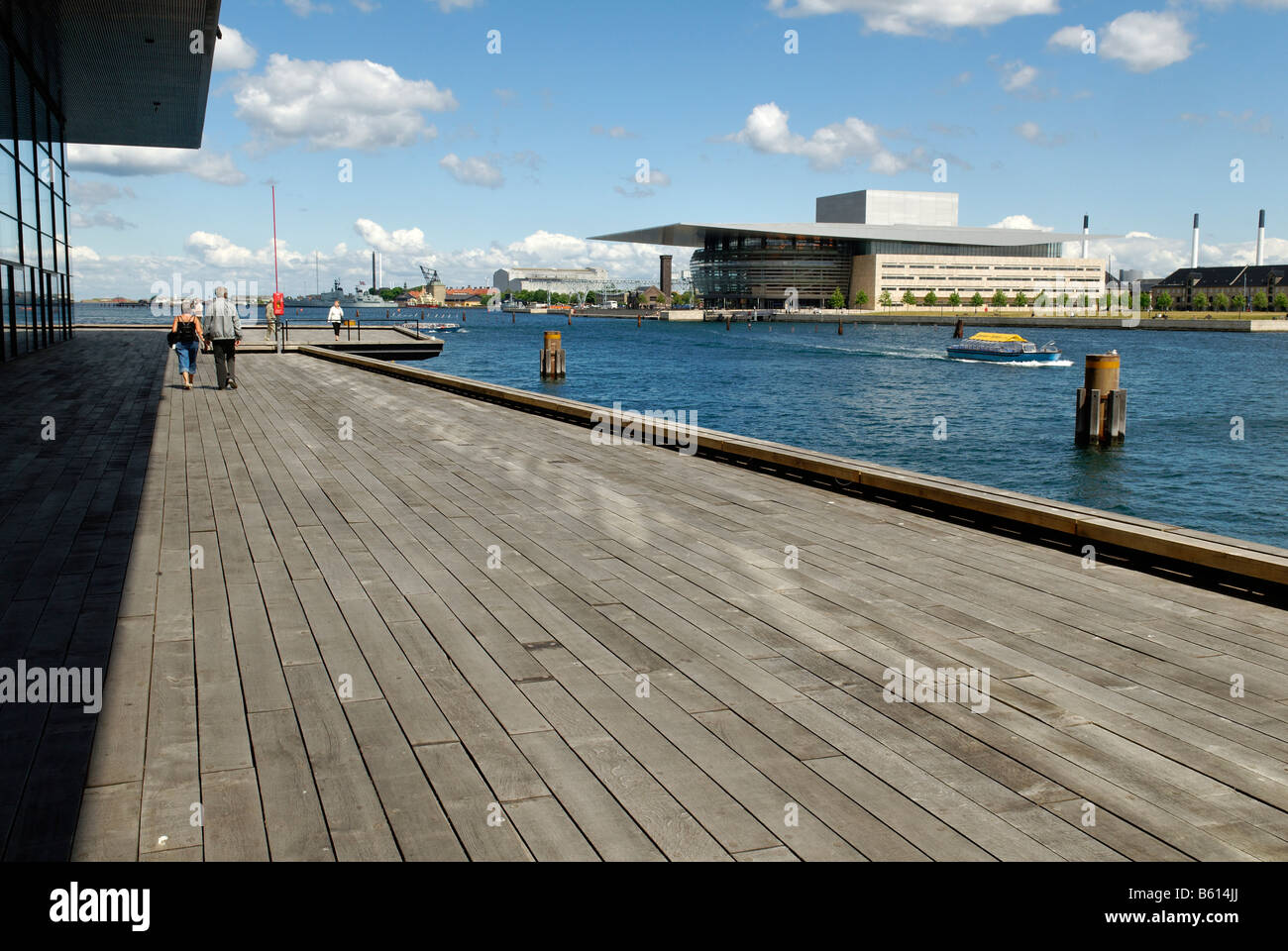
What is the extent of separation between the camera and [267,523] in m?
7.56

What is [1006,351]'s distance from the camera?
63.3 metres

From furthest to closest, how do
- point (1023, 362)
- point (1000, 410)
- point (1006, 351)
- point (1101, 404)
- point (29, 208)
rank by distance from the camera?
point (1006, 351)
point (1023, 362)
point (1000, 410)
point (1101, 404)
point (29, 208)

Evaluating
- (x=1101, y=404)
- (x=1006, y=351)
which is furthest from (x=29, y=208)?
(x=1006, y=351)

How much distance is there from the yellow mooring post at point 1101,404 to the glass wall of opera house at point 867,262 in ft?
473

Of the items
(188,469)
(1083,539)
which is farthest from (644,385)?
(1083,539)

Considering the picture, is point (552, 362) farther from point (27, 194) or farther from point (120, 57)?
point (120, 57)

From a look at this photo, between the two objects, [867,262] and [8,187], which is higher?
[867,262]

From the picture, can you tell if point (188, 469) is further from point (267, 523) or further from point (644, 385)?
point (644, 385)

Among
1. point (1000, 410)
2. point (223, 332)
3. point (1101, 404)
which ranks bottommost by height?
point (1000, 410)

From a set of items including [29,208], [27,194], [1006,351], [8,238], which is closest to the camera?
[8,238]

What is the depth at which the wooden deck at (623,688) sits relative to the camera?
3.24 metres

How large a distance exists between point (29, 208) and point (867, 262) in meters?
166

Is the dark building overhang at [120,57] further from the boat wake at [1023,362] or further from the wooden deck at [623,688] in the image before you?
the boat wake at [1023,362]

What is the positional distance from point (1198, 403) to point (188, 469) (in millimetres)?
42288
